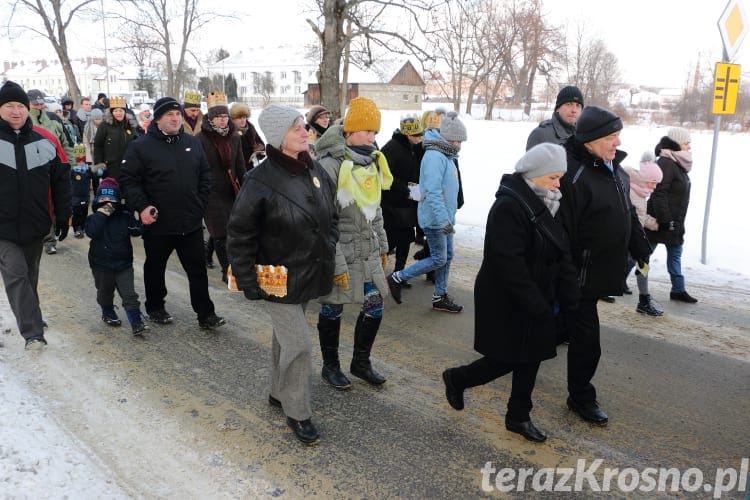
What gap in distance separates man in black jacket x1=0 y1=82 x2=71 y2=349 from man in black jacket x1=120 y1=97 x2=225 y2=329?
61cm

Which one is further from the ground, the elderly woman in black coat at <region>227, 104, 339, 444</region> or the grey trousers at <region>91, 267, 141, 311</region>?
the elderly woman in black coat at <region>227, 104, 339, 444</region>

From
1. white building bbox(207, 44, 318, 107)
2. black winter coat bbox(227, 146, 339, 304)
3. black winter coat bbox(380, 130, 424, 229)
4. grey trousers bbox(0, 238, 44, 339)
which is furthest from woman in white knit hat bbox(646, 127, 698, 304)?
white building bbox(207, 44, 318, 107)

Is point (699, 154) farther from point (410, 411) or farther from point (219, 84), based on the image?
point (219, 84)

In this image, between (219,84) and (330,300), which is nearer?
(330,300)

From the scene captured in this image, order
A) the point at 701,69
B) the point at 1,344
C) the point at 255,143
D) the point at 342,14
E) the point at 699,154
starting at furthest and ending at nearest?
1. the point at 701,69
2. the point at 699,154
3. the point at 342,14
4. the point at 255,143
5. the point at 1,344

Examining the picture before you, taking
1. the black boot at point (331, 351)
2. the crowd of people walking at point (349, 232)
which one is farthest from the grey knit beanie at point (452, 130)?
the black boot at point (331, 351)

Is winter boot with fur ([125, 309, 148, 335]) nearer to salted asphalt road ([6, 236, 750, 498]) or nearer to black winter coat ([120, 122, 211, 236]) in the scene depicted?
salted asphalt road ([6, 236, 750, 498])

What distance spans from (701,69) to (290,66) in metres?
64.8

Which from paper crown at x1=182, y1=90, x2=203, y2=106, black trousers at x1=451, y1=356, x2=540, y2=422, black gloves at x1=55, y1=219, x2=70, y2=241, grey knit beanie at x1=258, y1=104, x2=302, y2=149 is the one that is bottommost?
black trousers at x1=451, y1=356, x2=540, y2=422

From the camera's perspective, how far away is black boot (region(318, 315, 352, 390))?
14.0 ft

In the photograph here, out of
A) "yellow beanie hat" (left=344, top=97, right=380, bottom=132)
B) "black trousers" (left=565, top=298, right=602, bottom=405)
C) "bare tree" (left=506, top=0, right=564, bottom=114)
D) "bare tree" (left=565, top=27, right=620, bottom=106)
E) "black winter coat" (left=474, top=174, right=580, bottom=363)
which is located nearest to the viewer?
"black winter coat" (left=474, top=174, right=580, bottom=363)

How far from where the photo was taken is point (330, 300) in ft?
13.2

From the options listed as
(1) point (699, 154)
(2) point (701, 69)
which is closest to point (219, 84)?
(2) point (701, 69)

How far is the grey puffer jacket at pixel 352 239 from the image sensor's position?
404cm
